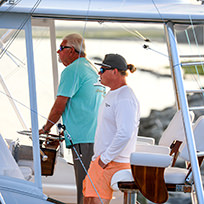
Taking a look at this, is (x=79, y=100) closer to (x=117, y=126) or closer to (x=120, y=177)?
(x=117, y=126)

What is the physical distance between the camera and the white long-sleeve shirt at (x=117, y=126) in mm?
3256

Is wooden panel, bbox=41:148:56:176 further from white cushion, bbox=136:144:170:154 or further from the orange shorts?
white cushion, bbox=136:144:170:154

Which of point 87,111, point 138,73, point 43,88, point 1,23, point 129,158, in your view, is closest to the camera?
point 1,23

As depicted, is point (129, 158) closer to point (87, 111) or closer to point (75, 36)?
point (87, 111)

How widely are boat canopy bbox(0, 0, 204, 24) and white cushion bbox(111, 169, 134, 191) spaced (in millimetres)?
919

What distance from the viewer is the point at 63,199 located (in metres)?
4.86

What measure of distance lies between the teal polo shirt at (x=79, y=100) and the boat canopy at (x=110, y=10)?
0.55 m

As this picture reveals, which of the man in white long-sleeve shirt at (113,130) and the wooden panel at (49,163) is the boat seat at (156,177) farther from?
the wooden panel at (49,163)

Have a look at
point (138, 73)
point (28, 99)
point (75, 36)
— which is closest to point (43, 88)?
point (75, 36)

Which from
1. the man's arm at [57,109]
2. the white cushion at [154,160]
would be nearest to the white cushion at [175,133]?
the white cushion at [154,160]

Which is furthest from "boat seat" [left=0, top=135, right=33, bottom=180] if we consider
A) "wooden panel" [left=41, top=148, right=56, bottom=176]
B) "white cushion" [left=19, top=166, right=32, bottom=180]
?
"wooden panel" [left=41, top=148, right=56, bottom=176]

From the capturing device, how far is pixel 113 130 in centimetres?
335

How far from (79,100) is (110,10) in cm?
75

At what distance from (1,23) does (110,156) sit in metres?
1.01
